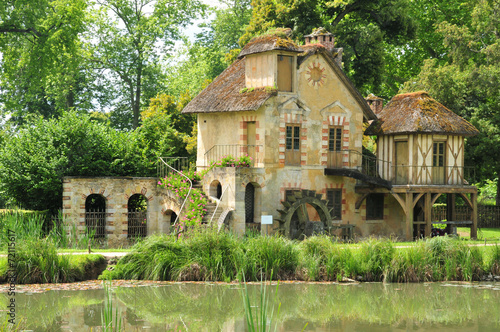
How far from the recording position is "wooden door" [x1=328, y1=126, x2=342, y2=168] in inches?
1188

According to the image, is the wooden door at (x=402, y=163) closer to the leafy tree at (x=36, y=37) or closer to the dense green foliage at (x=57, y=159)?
the dense green foliage at (x=57, y=159)

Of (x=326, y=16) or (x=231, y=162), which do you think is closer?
(x=231, y=162)

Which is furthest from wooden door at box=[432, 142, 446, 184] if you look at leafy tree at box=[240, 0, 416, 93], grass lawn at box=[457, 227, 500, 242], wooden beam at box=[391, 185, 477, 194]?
leafy tree at box=[240, 0, 416, 93]

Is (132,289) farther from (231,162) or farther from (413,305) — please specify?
(231,162)

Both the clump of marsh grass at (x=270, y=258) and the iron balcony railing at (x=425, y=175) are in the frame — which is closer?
the clump of marsh grass at (x=270, y=258)

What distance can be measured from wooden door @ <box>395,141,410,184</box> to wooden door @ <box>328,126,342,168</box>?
2.41 meters

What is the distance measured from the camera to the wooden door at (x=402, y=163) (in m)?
29.9

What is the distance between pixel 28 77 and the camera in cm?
3550

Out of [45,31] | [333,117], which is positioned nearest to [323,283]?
[333,117]

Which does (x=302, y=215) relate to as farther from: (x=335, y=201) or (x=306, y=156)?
(x=306, y=156)

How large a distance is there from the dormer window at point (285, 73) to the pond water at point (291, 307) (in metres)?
11.1

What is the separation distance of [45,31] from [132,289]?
65.8 ft

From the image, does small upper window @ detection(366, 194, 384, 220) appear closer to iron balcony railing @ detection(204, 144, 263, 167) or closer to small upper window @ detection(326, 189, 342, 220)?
small upper window @ detection(326, 189, 342, 220)

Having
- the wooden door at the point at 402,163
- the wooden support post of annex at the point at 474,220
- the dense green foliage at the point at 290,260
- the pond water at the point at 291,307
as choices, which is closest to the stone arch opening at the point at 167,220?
the wooden door at the point at 402,163
